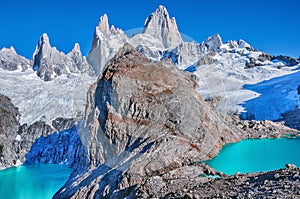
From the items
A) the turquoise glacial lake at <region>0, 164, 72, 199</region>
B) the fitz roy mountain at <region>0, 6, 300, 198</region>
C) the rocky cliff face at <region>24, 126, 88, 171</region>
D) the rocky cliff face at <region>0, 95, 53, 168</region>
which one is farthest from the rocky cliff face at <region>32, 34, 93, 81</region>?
the turquoise glacial lake at <region>0, 164, 72, 199</region>

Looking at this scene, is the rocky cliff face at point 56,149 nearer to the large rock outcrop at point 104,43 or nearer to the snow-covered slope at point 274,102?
the snow-covered slope at point 274,102

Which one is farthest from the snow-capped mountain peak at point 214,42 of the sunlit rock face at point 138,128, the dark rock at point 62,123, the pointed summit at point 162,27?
the sunlit rock face at point 138,128

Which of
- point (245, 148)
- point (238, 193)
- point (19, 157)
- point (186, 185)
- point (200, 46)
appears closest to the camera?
point (238, 193)

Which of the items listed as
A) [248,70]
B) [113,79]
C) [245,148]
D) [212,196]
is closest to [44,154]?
[113,79]

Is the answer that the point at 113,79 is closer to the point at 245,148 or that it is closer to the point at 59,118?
the point at 245,148

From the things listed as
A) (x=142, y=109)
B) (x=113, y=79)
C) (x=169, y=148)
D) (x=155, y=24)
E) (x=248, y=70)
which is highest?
(x=155, y=24)

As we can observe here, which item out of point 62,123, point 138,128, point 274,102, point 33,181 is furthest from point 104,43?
point 138,128
